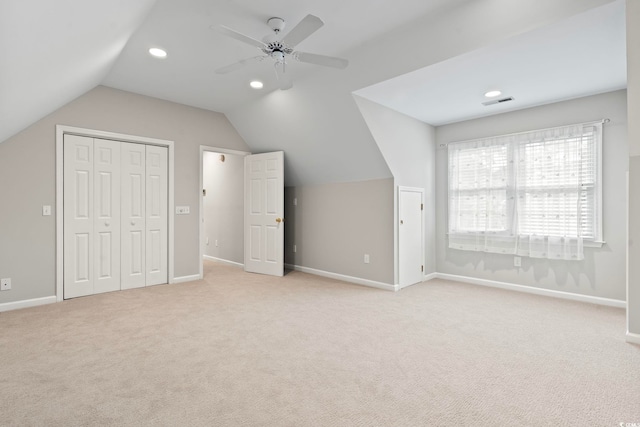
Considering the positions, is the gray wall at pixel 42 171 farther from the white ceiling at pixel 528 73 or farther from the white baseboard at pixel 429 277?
the white baseboard at pixel 429 277

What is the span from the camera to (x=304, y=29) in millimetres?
2205

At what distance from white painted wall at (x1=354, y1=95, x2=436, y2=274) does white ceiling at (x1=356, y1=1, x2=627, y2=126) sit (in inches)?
6.0

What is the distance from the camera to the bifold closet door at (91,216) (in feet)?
13.0

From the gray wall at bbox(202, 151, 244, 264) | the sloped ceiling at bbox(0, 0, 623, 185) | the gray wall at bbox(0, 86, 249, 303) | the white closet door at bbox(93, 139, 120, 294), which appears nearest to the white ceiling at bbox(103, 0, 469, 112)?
the sloped ceiling at bbox(0, 0, 623, 185)

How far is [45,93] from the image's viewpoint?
9.72 ft

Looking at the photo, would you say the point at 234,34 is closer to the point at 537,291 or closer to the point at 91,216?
the point at 91,216

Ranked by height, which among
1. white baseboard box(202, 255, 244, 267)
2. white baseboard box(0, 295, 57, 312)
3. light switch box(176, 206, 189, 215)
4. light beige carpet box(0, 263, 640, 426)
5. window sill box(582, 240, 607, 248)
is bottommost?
light beige carpet box(0, 263, 640, 426)

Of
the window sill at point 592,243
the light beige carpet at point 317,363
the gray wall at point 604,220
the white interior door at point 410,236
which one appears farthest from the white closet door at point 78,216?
the window sill at point 592,243

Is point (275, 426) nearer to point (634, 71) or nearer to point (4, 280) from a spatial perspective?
point (634, 71)

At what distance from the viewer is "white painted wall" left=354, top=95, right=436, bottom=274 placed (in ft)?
13.5

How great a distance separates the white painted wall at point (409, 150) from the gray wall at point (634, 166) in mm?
2326

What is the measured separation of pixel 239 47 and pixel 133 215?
2767 mm

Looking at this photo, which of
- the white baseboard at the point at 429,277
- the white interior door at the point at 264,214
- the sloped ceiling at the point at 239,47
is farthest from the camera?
the white interior door at the point at 264,214

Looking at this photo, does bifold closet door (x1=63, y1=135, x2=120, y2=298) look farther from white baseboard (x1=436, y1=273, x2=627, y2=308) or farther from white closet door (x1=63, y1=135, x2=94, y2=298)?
white baseboard (x1=436, y1=273, x2=627, y2=308)
